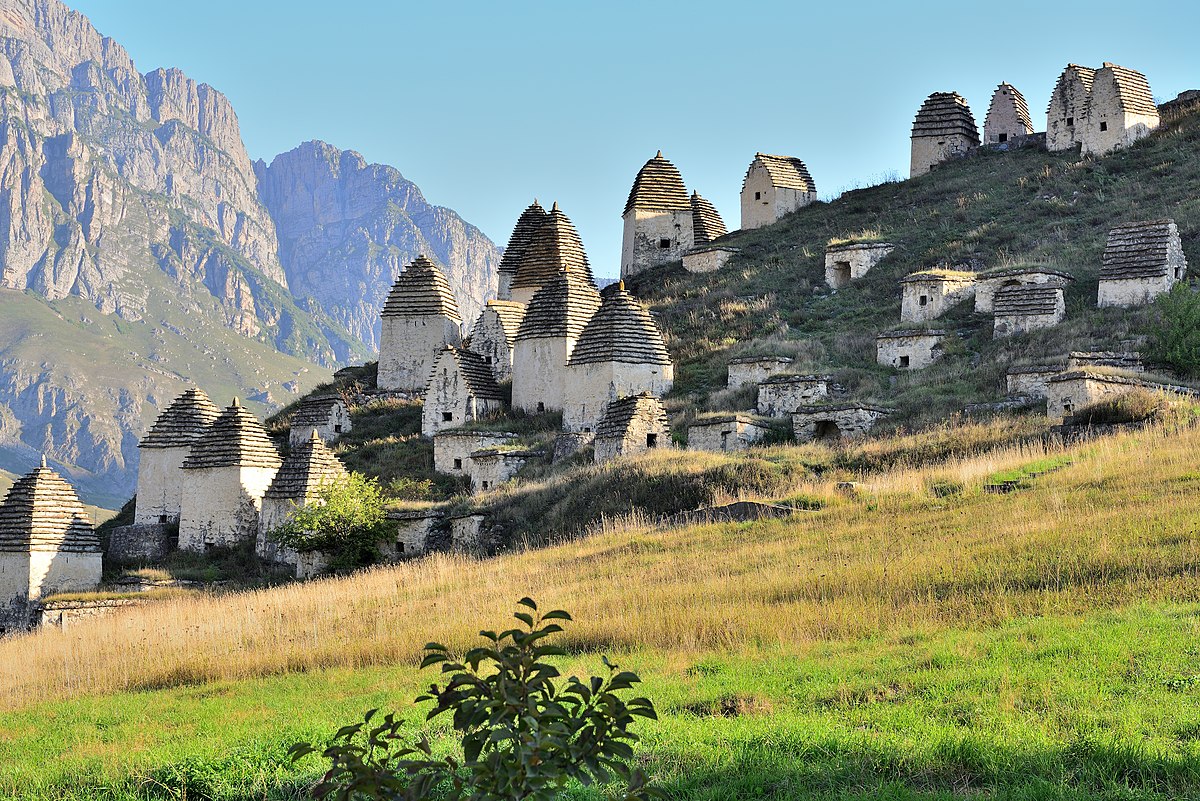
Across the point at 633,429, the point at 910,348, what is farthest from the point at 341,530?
the point at 910,348

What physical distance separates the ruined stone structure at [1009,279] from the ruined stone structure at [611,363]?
865cm

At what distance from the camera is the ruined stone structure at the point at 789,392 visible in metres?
31.5

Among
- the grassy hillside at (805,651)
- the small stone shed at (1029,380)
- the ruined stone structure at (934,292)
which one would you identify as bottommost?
the grassy hillside at (805,651)

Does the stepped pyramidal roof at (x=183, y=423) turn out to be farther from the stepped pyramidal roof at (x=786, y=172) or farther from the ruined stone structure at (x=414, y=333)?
the stepped pyramidal roof at (x=786, y=172)

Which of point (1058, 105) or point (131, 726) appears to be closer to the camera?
point (131, 726)

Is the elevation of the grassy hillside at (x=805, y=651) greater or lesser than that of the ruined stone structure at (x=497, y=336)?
lesser

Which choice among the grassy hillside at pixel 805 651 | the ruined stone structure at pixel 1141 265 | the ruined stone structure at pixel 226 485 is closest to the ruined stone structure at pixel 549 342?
the ruined stone structure at pixel 226 485

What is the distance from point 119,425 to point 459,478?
551 feet

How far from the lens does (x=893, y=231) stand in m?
47.3

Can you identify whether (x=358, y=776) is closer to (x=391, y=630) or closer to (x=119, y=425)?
(x=391, y=630)

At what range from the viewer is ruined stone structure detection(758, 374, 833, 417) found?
31.5 m

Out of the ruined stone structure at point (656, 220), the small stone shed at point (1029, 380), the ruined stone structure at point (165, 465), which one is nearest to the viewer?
the small stone shed at point (1029, 380)

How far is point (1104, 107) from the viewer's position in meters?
49.3

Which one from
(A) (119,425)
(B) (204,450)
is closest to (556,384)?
(B) (204,450)
